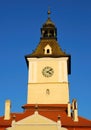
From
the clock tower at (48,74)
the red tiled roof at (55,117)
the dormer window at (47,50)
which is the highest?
the dormer window at (47,50)

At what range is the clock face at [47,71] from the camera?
177ft

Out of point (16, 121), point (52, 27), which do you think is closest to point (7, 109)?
point (16, 121)

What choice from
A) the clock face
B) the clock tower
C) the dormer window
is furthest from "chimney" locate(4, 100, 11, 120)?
the dormer window

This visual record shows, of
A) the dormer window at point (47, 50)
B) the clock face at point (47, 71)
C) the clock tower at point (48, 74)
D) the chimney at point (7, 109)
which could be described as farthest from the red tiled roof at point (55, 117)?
the dormer window at point (47, 50)

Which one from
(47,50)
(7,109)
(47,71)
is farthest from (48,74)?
(7,109)

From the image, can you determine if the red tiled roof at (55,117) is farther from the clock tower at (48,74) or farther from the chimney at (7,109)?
the clock tower at (48,74)

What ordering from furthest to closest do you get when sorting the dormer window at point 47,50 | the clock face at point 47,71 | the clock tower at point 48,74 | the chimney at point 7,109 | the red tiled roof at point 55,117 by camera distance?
the dormer window at point 47,50, the clock face at point 47,71, the clock tower at point 48,74, the chimney at point 7,109, the red tiled roof at point 55,117

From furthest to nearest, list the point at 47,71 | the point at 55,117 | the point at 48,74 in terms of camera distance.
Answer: the point at 47,71, the point at 48,74, the point at 55,117

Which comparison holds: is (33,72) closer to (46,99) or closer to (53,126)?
(46,99)

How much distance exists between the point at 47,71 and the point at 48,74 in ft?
1.52

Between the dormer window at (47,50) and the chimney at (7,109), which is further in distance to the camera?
the dormer window at (47,50)

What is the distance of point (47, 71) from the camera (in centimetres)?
5403

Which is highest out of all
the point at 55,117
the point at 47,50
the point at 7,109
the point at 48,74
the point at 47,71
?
the point at 47,50

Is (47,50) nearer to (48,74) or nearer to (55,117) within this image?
(48,74)
